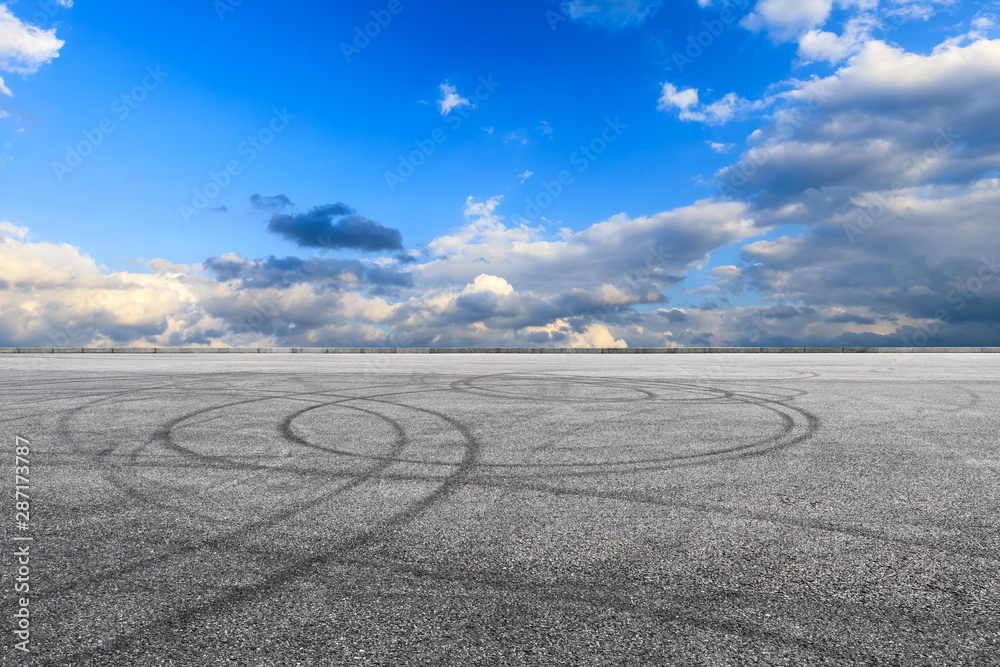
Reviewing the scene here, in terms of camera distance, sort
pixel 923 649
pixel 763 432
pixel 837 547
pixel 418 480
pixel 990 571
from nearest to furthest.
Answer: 1. pixel 923 649
2. pixel 990 571
3. pixel 837 547
4. pixel 418 480
5. pixel 763 432

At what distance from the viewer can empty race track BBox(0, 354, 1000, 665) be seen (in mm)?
2535

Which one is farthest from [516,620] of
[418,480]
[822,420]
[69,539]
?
[822,420]

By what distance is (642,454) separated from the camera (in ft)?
20.0

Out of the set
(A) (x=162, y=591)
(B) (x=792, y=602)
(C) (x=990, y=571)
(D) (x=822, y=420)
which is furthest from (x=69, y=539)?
(D) (x=822, y=420)

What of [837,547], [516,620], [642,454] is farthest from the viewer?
[642,454]

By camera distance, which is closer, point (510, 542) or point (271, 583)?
point (271, 583)

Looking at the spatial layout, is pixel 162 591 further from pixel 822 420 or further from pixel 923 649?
pixel 822 420

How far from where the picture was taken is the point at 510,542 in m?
3.63

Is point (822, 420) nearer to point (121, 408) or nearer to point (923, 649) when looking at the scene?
point (923, 649)

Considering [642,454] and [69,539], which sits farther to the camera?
[642,454]

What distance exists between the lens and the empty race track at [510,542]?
254 centimetres

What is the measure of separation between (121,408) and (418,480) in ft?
23.3

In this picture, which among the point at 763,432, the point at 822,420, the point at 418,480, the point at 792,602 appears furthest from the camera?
the point at 822,420

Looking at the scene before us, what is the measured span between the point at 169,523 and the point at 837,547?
172 inches
